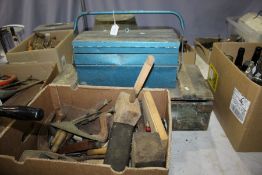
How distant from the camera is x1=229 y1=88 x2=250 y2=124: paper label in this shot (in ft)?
2.96

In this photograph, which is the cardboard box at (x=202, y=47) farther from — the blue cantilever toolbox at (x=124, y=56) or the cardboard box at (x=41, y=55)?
the cardboard box at (x=41, y=55)

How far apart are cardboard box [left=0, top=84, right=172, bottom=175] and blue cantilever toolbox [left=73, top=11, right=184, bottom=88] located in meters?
0.13

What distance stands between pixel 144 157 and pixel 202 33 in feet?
5.59

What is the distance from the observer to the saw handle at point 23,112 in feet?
1.91

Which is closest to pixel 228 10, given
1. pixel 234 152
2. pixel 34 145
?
pixel 234 152

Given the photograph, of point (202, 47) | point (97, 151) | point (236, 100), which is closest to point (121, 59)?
point (97, 151)

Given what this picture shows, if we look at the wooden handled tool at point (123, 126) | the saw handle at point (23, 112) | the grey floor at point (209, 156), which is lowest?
the grey floor at point (209, 156)

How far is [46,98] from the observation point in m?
0.96

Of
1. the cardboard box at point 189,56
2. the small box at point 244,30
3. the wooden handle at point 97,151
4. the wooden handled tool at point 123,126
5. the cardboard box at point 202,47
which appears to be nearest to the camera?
the wooden handled tool at point 123,126

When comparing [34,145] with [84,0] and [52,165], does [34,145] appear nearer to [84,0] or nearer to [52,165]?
[52,165]

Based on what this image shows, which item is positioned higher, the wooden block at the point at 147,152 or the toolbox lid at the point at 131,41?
the toolbox lid at the point at 131,41

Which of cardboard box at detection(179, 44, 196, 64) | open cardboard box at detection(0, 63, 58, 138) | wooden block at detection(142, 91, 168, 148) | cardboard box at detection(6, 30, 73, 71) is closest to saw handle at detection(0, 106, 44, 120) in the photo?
wooden block at detection(142, 91, 168, 148)

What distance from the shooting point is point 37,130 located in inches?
36.6

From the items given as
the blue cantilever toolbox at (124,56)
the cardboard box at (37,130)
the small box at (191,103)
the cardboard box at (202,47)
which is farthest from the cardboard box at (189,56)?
the cardboard box at (37,130)
